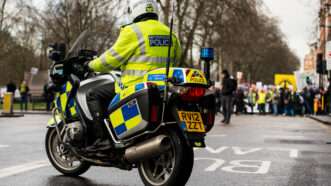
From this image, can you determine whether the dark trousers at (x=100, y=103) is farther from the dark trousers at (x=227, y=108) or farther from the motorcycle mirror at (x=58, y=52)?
the dark trousers at (x=227, y=108)

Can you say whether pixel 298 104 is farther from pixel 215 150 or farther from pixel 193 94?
pixel 193 94

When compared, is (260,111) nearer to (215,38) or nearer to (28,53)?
(215,38)

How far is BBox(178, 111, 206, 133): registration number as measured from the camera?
19.5 ft

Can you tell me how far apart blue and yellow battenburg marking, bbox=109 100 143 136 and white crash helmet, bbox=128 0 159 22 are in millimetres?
953

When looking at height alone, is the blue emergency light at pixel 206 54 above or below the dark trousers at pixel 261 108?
above

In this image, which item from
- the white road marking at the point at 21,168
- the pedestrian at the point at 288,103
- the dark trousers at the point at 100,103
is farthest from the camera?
the pedestrian at the point at 288,103

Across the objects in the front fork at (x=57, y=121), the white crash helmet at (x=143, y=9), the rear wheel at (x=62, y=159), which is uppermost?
the white crash helmet at (x=143, y=9)

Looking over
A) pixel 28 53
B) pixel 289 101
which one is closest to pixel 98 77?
pixel 289 101

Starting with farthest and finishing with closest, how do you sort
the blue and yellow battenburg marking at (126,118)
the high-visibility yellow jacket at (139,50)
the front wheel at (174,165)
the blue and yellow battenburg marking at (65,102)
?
the blue and yellow battenburg marking at (65,102), the high-visibility yellow jacket at (139,50), the blue and yellow battenburg marking at (126,118), the front wheel at (174,165)

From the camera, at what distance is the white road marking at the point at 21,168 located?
25.4 ft

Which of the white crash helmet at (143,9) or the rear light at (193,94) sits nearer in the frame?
the rear light at (193,94)

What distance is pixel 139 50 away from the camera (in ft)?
21.5

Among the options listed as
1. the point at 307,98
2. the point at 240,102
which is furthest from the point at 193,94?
the point at 240,102

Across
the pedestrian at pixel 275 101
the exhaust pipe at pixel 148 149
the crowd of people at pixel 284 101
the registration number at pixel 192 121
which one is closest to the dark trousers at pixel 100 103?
the exhaust pipe at pixel 148 149
